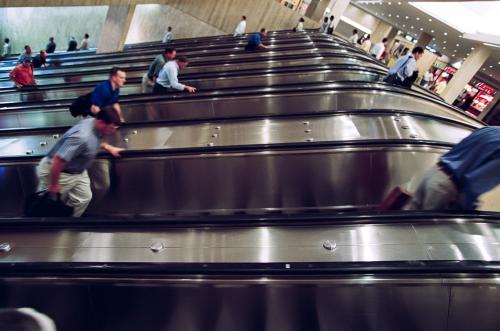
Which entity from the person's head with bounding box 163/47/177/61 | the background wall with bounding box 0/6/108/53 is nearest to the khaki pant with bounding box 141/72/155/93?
the person's head with bounding box 163/47/177/61

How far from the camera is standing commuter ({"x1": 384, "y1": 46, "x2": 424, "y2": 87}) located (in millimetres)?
7359

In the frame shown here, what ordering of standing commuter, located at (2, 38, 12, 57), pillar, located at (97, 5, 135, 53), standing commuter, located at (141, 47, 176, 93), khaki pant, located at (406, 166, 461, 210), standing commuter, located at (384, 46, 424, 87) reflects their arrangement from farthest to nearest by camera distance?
standing commuter, located at (2, 38, 12, 57) < pillar, located at (97, 5, 135, 53) < standing commuter, located at (384, 46, 424, 87) < standing commuter, located at (141, 47, 176, 93) < khaki pant, located at (406, 166, 461, 210)

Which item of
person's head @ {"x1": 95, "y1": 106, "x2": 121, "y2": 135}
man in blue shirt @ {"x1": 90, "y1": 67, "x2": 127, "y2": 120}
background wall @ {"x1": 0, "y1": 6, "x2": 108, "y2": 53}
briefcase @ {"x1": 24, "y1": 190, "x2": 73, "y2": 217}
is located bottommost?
background wall @ {"x1": 0, "y1": 6, "x2": 108, "y2": 53}

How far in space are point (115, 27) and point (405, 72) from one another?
11.5m

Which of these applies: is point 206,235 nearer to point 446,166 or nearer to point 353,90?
point 446,166

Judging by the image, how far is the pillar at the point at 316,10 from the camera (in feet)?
68.1

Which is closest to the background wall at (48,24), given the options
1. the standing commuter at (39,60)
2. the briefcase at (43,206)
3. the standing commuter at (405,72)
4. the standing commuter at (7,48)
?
the standing commuter at (7,48)

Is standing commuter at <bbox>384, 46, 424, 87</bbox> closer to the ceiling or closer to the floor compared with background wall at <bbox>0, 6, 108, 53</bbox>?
closer to the ceiling

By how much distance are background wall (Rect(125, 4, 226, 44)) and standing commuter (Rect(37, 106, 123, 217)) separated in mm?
16497

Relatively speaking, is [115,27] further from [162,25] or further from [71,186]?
[71,186]

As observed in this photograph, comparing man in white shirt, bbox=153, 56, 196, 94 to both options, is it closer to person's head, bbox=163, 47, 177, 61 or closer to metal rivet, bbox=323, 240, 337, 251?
person's head, bbox=163, 47, 177, 61

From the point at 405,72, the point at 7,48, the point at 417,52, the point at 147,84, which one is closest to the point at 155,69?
the point at 147,84

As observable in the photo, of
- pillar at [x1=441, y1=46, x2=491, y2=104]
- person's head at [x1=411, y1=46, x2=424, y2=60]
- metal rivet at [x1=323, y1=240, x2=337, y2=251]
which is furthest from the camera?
pillar at [x1=441, y1=46, x2=491, y2=104]

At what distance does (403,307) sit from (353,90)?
4.89 metres
